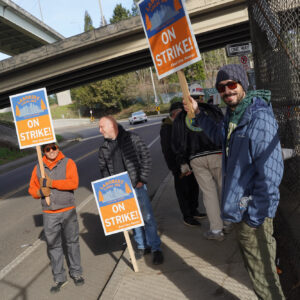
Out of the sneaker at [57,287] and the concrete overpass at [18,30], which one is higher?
the concrete overpass at [18,30]

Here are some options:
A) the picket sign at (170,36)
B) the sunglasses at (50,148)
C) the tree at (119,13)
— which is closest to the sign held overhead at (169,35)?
the picket sign at (170,36)

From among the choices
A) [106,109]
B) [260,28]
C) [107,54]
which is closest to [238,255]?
[260,28]

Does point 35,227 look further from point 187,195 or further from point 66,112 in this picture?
point 66,112

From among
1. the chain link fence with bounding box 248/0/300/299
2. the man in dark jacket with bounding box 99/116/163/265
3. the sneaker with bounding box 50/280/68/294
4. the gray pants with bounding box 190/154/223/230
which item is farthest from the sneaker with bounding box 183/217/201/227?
the sneaker with bounding box 50/280/68/294

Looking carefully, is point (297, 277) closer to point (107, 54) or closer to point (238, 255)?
point (238, 255)

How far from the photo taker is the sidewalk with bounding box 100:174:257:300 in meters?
3.58

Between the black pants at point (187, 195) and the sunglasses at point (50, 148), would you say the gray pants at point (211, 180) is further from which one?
the sunglasses at point (50, 148)

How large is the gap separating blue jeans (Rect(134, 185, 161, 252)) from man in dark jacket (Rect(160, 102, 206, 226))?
35.2 inches

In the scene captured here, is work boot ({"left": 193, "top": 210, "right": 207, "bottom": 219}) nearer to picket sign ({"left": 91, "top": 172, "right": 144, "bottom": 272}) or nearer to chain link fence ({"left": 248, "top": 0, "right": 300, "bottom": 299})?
picket sign ({"left": 91, "top": 172, "right": 144, "bottom": 272})

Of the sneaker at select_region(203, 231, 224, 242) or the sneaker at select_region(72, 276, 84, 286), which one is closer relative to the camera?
the sneaker at select_region(72, 276, 84, 286)

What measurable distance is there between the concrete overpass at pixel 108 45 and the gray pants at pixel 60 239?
10239mm

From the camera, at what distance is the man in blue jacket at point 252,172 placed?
241 cm

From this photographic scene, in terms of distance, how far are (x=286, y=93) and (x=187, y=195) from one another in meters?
2.57

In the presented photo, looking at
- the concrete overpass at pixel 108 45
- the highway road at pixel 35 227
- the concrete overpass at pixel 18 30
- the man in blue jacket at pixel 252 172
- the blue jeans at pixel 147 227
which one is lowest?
the highway road at pixel 35 227
